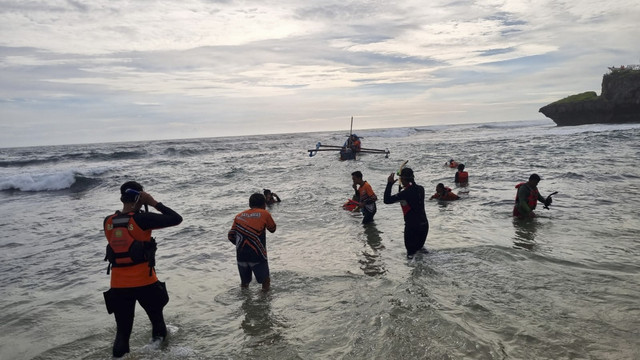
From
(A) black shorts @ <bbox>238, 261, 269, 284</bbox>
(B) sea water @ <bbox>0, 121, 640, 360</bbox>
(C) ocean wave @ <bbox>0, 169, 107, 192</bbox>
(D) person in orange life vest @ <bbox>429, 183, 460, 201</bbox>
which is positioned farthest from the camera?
(C) ocean wave @ <bbox>0, 169, 107, 192</bbox>

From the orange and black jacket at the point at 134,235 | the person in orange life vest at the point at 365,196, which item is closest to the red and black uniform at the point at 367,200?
the person in orange life vest at the point at 365,196

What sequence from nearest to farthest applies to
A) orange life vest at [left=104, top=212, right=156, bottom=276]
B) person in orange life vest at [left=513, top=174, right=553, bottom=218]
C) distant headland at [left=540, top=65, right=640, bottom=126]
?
orange life vest at [left=104, top=212, right=156, bottom=276]
person in orange life vest at [left=513, top=174, right=553, bottom=218]
distant headland at [left=540, top=65, right=640, bottom=126]

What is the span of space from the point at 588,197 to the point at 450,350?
36.6ft

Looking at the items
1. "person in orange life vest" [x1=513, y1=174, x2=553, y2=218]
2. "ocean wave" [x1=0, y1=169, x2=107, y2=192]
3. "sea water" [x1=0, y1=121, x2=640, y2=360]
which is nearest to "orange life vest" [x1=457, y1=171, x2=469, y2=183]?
"sea water" [x1=0, y1=121, x2=640, y2=360]

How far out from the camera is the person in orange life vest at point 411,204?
→ 705 cm

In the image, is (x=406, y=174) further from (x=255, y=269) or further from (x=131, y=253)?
(x=131, y=253)

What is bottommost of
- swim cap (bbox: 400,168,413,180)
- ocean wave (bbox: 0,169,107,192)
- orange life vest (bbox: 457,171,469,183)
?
ocean wave (bbox: 0,169,107,192)

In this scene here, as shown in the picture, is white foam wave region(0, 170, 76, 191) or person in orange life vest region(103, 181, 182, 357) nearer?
person in orange life vest region(103, 181, 182, 357)

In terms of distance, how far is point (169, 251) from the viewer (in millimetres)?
9375

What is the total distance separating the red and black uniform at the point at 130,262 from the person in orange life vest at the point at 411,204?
405 centimetres

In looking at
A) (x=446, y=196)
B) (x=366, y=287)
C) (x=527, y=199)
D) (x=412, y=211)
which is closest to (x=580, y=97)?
(x=446, y=196)

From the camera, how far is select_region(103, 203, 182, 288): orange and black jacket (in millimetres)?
4051

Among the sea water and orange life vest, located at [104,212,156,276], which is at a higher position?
orange life vest, located at [104,212,156,276]

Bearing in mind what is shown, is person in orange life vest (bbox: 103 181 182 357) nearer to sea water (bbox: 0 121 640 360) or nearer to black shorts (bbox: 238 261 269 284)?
sea water (bbox: 0 121 640 360)
